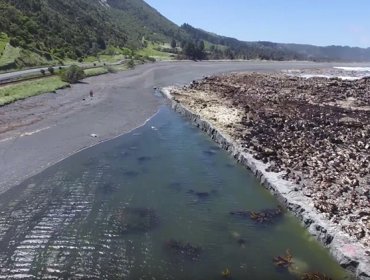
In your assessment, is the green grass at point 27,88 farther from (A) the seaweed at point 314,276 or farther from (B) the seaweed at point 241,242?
(A) the seaweed at point 314,276

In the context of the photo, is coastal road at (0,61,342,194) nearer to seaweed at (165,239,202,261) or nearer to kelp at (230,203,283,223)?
seaweed at (165,239,202,261)

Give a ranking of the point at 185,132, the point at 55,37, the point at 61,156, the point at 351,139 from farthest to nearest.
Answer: the point at 55,37 < the point at 185,132 < the point at 351,139 < the point at 61,156

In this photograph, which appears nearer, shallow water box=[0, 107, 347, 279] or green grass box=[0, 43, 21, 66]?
shallow water box=[0, 107, 347, 279]

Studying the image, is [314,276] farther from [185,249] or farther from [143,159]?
[143,159]

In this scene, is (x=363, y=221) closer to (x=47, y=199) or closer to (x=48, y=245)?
(x=48, y=245)

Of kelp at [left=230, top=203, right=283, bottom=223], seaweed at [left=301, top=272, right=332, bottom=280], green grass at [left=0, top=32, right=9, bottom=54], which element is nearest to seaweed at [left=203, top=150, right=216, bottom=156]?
kelp at [left=230, top=203, right=283, bottom=223]

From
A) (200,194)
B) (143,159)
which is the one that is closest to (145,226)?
(200,194)

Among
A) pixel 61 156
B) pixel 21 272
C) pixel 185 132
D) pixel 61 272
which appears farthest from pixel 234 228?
pixel 185 132
